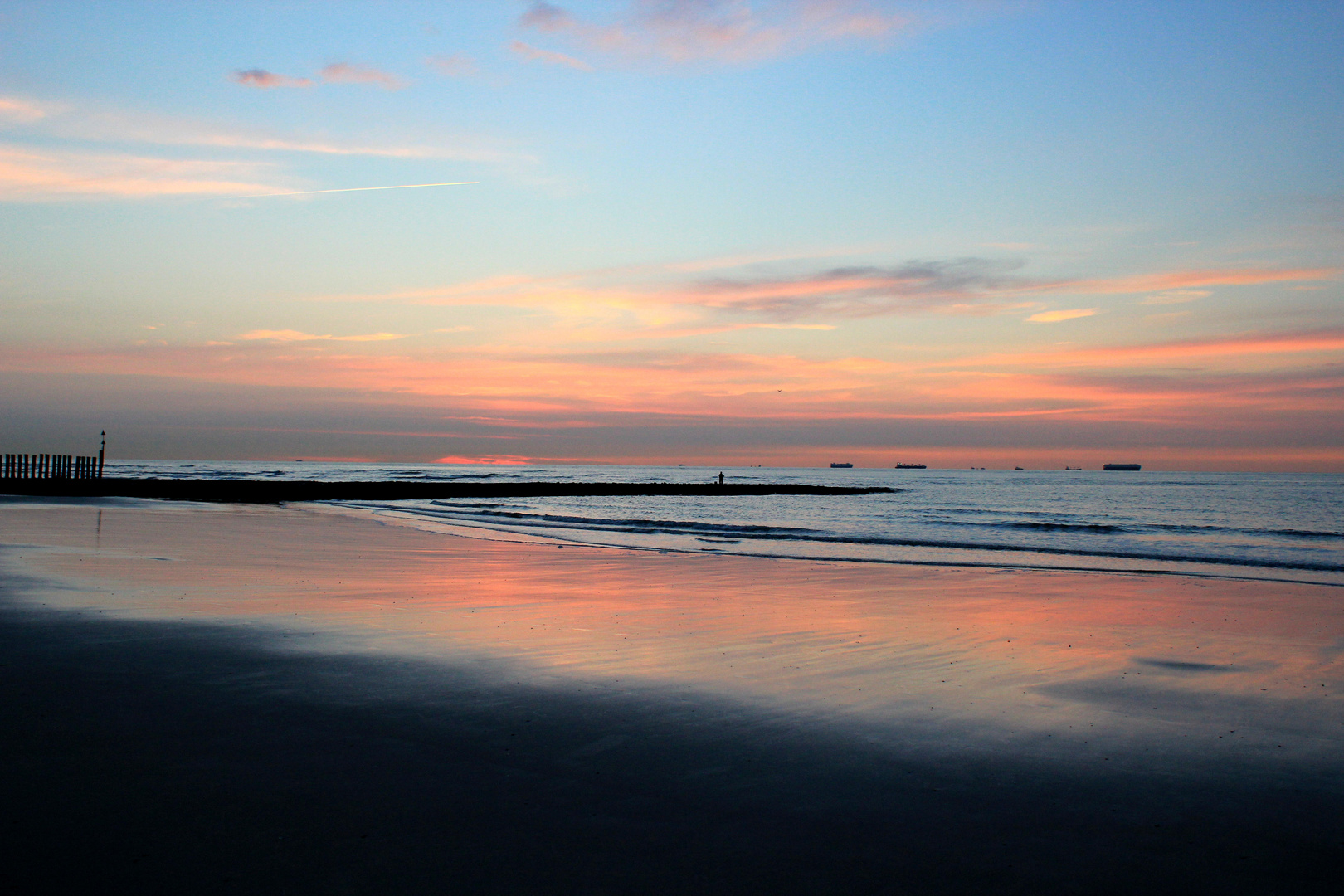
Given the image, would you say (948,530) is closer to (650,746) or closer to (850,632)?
(850,632)

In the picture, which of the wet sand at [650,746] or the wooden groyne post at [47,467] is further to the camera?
the wooden groyne post at [47,467]

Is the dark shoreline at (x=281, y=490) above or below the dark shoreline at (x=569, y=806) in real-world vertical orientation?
below

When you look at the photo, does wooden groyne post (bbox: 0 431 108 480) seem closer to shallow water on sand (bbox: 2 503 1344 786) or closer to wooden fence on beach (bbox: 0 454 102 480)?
wooden fence on beach (bbox: 0 454 102 480)

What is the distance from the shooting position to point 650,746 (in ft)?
21.0

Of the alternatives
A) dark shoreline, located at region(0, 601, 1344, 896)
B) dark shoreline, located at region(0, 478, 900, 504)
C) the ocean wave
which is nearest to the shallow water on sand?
dark shoreline, located at region(0, 601, 1344, 896)

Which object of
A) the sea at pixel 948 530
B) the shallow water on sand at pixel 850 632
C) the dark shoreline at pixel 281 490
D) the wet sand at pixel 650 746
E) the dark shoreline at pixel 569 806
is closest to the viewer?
the dark shoreline at pixel 569 806

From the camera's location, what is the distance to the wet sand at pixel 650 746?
4480mm

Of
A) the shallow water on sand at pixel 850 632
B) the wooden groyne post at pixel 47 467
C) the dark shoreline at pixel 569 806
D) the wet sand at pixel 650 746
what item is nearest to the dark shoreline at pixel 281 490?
the wooden groyne post at pixel 47 467

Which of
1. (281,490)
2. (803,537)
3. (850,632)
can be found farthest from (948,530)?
(281,490)

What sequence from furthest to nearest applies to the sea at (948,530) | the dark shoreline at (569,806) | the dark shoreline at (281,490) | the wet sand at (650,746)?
the dark shoreline at (281,490)
the sea at (948,530)
the wet sand at (650,746)
the dark shoreline at (569,806)

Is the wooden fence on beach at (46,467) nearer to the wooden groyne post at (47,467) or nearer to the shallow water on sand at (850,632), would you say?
the wooden groyne post at (47,467)

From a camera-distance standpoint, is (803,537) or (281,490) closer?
(803,537)

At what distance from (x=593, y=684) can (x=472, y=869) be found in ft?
12.9

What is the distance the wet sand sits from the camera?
4.48 metres
